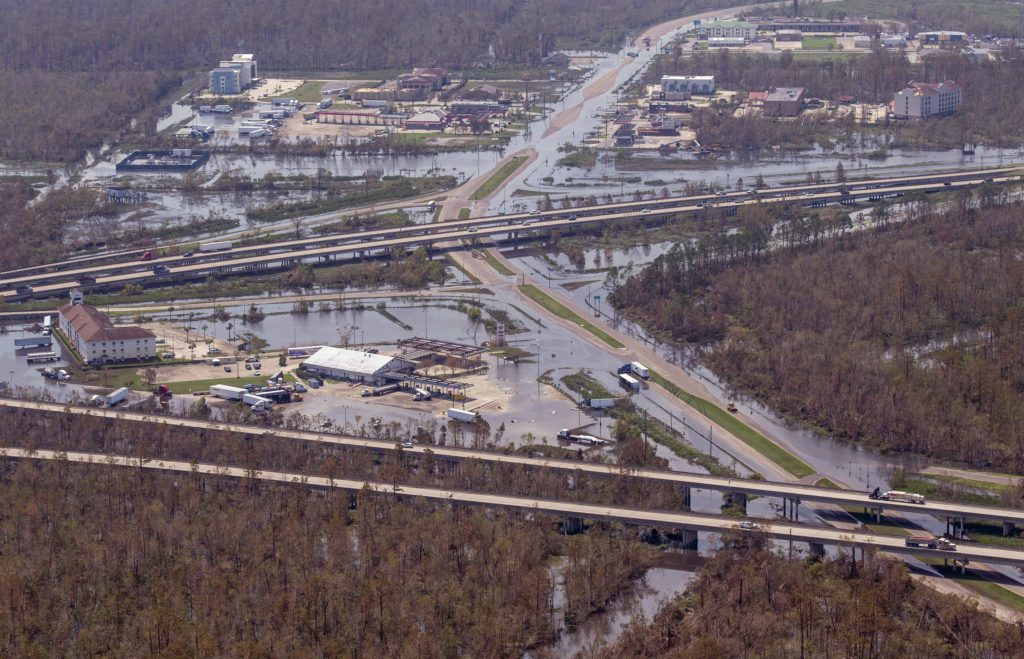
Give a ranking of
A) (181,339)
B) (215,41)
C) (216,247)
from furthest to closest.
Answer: (215,41), (216,247), (181,339)

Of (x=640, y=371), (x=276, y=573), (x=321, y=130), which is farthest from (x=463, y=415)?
(x=321, y=130)

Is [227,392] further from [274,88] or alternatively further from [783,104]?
[274,88]

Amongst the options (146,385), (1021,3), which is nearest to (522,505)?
(146,385)

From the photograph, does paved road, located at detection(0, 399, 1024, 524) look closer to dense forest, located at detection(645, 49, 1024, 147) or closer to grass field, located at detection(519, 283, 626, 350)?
grass field, located at detection(519, 283, 626, 350)

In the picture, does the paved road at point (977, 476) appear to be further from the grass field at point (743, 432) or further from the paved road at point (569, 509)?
the paved road at point (569, 509)

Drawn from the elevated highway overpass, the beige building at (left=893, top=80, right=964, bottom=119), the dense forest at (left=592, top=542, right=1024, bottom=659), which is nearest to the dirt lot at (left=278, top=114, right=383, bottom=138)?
the elevated highway overpass

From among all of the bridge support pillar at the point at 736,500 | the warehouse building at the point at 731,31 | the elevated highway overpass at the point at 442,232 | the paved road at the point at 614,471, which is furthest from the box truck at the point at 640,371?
the warehouse building at the point at 731,31
